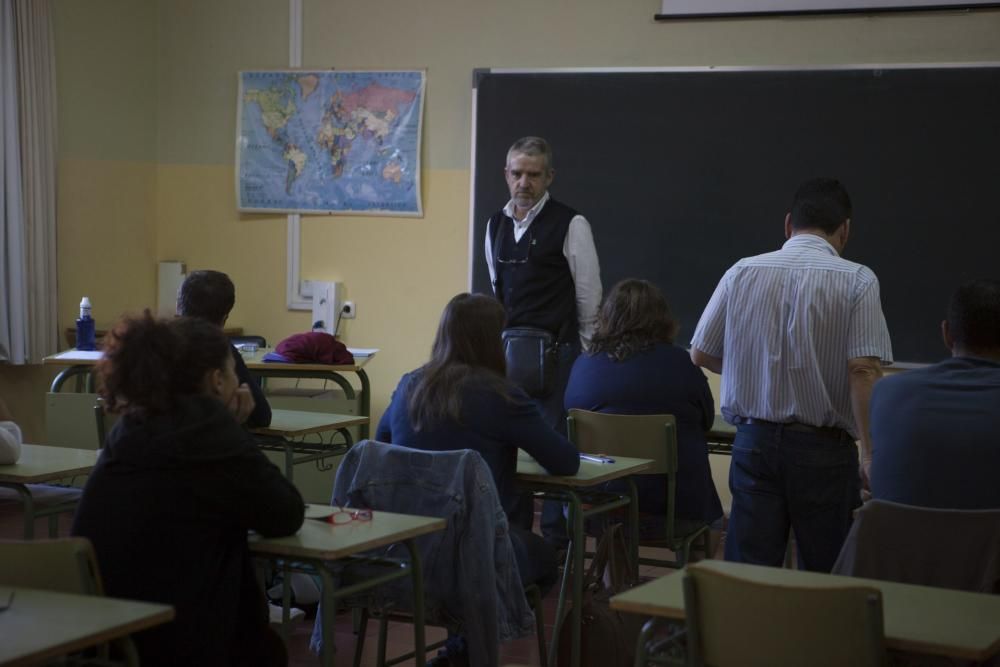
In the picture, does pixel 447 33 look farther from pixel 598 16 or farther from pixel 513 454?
pixel 513 454

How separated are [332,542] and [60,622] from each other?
670 mm

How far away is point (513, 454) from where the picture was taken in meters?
3.20

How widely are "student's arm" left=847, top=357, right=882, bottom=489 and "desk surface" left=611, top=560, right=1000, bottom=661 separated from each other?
880 mm

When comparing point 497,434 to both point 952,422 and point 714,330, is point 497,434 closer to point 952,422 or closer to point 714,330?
point 714,330

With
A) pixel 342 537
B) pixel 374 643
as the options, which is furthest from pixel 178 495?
pixel 374 643

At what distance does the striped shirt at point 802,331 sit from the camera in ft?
10.1

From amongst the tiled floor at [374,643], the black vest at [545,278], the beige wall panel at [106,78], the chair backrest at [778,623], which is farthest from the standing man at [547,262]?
the beige wall panel at [106,78]

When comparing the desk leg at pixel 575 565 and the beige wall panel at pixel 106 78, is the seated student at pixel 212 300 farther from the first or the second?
the beige wall panel at pixel 106 78

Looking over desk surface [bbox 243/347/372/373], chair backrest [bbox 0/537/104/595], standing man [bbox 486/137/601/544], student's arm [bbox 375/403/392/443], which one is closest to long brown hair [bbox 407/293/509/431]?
student's arm [bbox 375/403/392/443]

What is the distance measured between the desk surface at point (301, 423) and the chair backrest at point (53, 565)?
188cm

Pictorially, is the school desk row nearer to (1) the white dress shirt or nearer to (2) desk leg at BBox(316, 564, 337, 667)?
(2) desk leg at BBox(316, 564, 337, 667)

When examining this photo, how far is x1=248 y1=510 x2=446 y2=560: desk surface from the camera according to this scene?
7.44ft

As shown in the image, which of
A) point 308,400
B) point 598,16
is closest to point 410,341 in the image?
point 308,400

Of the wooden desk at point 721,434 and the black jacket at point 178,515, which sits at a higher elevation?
the black jacket at point 178,515
